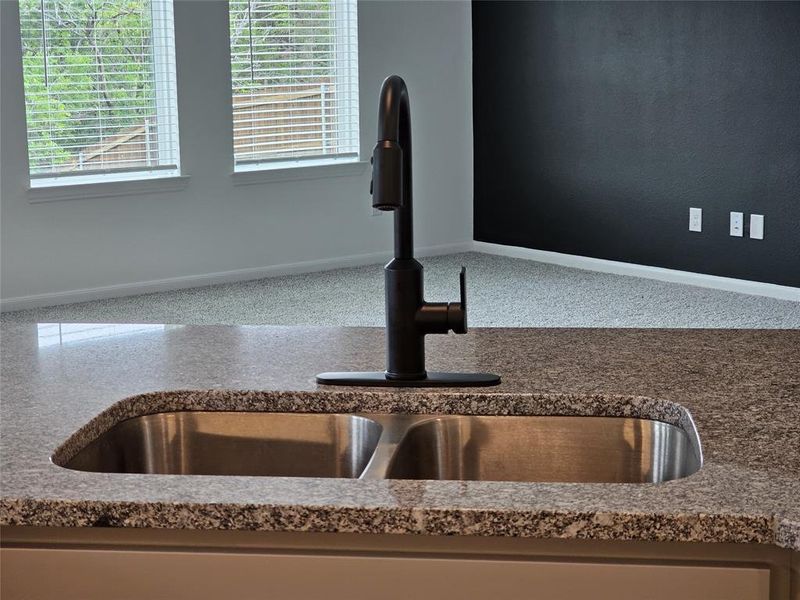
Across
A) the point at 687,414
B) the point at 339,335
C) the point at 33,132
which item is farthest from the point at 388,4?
the point at 687,414

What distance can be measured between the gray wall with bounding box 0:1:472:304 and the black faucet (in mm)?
4982

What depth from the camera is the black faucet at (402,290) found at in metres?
1.27

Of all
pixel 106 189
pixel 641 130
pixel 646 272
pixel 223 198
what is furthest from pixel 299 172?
pixel 646 272

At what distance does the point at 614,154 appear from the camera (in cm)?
689

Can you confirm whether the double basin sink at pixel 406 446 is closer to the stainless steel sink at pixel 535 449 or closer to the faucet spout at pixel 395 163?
the stainless steel sink at pixel 535 449

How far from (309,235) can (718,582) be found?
6.22m

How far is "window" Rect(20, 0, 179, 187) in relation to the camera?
6.05 metres

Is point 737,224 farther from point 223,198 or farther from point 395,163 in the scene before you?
point 395,163

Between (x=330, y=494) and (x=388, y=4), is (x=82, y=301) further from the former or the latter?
(x=330, y=494)

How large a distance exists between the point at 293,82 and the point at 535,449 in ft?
19.2

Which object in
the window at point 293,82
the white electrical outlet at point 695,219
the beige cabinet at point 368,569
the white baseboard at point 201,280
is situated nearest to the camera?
the beige cabinet at point 368,569

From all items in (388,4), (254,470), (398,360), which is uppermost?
(388,4)

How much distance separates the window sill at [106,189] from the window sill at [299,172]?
0.39 metres

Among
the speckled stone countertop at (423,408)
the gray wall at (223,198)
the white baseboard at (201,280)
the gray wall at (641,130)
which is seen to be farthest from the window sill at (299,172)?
the speckled stone countertop at (423,408)
